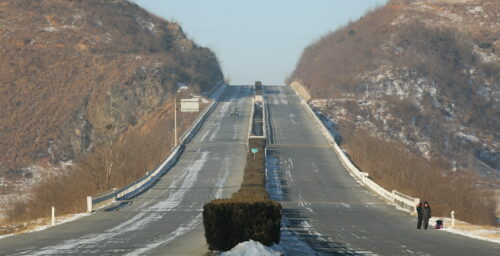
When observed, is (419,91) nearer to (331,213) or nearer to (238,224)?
(331,213)

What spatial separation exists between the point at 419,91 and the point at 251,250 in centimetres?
10734

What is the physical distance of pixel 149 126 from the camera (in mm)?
106188

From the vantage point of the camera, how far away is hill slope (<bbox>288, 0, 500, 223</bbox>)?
269 feet

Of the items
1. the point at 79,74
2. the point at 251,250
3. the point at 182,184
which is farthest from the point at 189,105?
the point at 251,250

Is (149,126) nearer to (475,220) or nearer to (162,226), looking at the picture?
(475,220)

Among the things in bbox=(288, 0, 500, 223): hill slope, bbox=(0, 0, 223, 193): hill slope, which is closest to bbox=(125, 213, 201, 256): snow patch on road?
bbox=(288, 0, 500, 223): hill slope

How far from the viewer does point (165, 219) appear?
39906 millimetres

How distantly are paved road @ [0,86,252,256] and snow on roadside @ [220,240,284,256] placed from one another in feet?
5.98

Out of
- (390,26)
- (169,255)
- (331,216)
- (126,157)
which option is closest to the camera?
(169,255)

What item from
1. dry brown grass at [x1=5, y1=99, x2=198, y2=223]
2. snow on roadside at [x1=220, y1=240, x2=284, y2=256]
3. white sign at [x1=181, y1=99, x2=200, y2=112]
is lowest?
dry brown grass at [x1=5, y1=99, x2=198, y2=223]

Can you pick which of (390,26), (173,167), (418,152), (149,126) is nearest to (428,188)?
(173,167)

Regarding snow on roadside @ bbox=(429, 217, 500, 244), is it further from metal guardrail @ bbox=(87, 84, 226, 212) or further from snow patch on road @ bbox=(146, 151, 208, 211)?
metal guardrail @ bbox=(87, 84, 226, 212)

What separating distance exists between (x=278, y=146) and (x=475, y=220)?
95.5 ft

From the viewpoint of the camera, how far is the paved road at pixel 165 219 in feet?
→ 87.6
